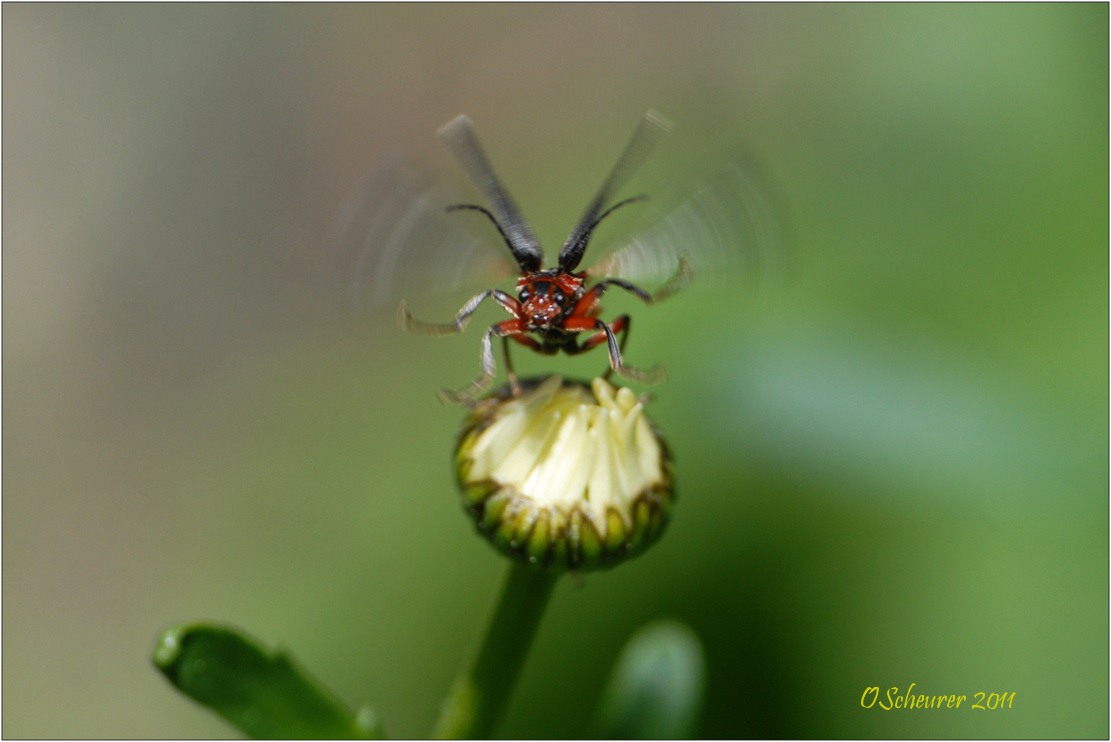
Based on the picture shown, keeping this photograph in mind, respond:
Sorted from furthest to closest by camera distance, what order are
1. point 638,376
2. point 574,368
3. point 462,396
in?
point 574,368 < point 462,396 < point 638,376

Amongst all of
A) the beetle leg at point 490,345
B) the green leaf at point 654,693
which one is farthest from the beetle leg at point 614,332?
the green leaf at point 654,693


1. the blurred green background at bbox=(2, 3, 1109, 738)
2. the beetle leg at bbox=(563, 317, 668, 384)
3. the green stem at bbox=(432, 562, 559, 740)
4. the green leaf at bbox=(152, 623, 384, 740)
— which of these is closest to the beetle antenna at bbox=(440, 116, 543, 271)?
the beetle leg at bbox=(563, 317, 668, 384)

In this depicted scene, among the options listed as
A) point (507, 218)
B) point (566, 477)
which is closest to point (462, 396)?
point (566, 477)

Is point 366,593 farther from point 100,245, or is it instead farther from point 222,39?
point 222,39

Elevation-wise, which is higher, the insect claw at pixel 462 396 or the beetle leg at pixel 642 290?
the beetle leg at pixel 642 290

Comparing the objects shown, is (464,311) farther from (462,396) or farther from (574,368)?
(574,368)

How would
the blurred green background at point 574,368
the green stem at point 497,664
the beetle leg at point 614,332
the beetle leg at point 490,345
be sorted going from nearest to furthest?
1. the beetle leg at point 490,345
2. the beetle leg at point 614,332
3. the green stem at point 497,664
4. the blurred green background at point 574,368

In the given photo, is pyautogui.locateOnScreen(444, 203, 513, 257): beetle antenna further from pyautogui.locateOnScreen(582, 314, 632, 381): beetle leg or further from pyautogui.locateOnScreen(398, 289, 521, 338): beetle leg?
pyautogui.locateOnScreen(582, 314, 632, 381): beetle leg

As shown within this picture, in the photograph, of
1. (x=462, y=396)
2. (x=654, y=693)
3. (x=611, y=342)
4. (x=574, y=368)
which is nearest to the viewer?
(x=611, y=342)

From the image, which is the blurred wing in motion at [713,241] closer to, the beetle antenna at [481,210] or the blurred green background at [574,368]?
the beetle antenna at [481,210]
